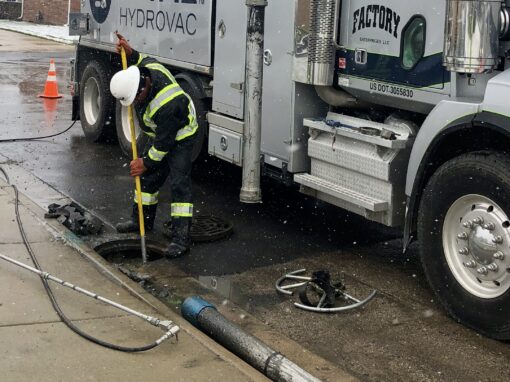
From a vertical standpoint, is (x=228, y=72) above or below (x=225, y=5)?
below

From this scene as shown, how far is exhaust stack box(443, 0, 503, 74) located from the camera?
→ 15.8 ft

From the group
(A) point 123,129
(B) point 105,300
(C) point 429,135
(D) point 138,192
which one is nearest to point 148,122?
(D) point 138,192

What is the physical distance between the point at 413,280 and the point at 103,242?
239 cm

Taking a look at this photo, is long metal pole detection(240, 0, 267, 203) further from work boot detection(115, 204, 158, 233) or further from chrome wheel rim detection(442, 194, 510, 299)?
chrome wheel rim detection(442, 194, 510, 299)

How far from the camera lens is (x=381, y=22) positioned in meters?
5.69

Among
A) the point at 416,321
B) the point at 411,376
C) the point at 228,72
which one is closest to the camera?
the point at 411,376

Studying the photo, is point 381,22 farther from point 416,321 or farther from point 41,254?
point 41,254

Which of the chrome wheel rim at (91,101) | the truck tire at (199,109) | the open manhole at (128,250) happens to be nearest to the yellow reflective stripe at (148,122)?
the open manhole at (128,250)

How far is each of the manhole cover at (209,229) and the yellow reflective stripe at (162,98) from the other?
1079 millimetres

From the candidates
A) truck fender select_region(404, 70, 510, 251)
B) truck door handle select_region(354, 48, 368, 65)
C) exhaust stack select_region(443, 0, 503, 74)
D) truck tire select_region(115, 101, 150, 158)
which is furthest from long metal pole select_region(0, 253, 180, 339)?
truck tire select_region(115, 101, 150, 158)

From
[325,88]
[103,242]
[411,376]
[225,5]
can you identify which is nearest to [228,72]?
[225,5]

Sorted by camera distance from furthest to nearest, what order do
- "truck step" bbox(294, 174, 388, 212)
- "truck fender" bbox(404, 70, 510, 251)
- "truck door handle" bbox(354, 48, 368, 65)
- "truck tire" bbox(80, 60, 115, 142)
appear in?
"truck tire" bbox(80, 60, 115, 142) < "truck door handle" bbox(354, 48, 368, 65) < "truck step" bbox(294, 174, 388, 212) < "truck fender" bbox(404, 70, 510, 251)

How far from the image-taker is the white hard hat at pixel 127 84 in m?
6.46

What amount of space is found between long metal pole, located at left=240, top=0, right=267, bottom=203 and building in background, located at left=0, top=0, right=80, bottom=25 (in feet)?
109
